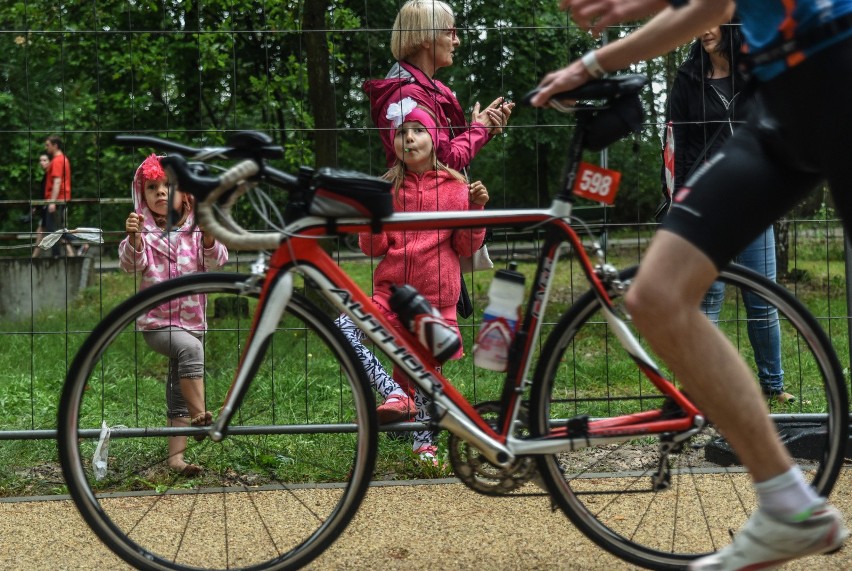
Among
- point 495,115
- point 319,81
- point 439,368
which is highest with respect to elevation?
point 319,81

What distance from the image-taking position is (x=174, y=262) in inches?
190

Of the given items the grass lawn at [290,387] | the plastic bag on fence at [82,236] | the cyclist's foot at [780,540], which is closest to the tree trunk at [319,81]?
the grass lawn at [290,387]

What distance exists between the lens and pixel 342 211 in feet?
10.5

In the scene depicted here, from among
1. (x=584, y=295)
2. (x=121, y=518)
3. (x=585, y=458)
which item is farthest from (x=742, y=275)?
(x=121, y=518)

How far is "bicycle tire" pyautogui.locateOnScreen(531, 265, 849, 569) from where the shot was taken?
3316 millimetres

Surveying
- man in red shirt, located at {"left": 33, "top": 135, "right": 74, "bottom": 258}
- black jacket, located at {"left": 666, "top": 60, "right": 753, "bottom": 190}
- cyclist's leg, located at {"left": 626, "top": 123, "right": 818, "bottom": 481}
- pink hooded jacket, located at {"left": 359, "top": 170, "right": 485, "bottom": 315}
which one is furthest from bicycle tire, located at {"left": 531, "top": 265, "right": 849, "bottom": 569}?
man in red shirt, located at {"left": 33, "top": 135, "right": 74, "bottom": 258}

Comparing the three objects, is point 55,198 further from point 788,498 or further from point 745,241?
point 788,498

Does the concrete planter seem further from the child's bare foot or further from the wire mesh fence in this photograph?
the child's bare foot

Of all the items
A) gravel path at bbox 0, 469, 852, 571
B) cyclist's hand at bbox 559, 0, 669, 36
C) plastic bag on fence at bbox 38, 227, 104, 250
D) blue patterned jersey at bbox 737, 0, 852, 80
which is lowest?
gravel path at bbox 0, 469, 852, 571

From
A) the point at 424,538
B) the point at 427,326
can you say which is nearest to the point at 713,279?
the point at 427,326

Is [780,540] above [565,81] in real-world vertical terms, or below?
below

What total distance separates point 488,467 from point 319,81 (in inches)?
202

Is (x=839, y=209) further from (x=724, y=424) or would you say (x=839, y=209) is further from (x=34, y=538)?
(x=34, y=538)

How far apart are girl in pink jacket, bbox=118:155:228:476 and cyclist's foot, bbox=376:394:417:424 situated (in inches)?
26.8
